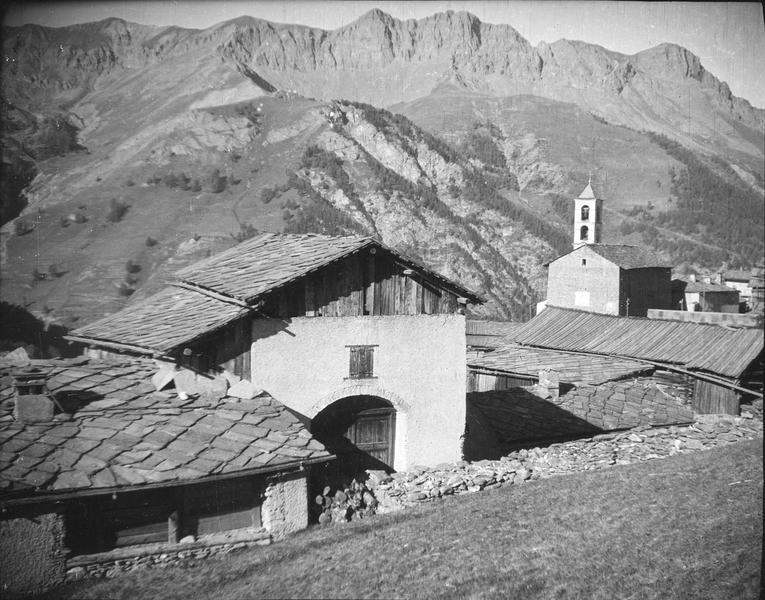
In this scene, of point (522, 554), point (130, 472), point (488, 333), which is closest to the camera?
point (522, 554)

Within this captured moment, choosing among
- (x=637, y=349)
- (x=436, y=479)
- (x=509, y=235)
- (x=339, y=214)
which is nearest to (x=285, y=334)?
(x=436, y=479)

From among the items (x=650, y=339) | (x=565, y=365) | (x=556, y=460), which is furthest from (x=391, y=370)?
(x=650, y=339)

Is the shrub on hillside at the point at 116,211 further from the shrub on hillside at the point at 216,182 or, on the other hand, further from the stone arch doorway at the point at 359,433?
the stone arch doorway at the point at 359,433

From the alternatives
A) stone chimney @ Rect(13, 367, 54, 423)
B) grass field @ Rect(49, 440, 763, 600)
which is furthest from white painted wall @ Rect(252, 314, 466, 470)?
stone chimney @ Rect(13, 367, 54, 423)

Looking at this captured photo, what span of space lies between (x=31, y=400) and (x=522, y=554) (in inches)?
353

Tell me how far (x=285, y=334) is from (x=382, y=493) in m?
4.03

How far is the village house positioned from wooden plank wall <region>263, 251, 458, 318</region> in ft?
139

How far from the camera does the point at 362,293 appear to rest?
14.3 m

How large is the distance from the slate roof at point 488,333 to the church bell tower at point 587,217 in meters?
15.3

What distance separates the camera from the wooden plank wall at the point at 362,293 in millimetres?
13586

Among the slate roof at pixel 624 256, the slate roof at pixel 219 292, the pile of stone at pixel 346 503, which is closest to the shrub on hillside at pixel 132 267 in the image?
the slate roof at pixel 624 256

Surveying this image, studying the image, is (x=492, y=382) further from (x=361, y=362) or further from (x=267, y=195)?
(x=267, y=195)

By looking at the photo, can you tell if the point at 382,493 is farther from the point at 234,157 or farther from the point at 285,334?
the point at 234,157

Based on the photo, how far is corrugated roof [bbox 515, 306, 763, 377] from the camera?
81.7 ft
